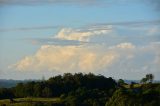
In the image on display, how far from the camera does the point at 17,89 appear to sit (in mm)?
133625

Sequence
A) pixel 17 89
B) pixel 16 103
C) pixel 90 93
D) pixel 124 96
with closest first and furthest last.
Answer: pixel 124 96 < pixel 16 103 < pixel 90 93 < pixel 17 89

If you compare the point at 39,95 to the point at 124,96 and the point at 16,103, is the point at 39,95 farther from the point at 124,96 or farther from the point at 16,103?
the point at 124,96

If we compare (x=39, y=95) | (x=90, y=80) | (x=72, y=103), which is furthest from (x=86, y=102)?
(x=90, y=80)

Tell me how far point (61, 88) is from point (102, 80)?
604 inches

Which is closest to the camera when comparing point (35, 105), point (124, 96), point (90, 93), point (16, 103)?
point (124, 96)

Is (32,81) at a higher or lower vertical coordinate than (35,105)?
higher

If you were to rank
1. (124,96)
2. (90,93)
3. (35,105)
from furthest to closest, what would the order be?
(90,93) → (35,105) → (124,96)

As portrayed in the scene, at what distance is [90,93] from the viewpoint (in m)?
124

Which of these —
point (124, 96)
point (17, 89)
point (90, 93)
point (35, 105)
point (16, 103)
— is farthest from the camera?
point (17, 89)

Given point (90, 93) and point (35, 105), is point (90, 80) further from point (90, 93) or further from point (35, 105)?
point (35, 105)

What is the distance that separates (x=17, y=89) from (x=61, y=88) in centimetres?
1224

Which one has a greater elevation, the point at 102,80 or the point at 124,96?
the point at 102,80

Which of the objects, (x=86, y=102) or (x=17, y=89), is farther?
(x=17, y=89)

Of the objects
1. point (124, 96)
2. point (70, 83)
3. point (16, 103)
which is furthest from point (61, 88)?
point (124, 96)
